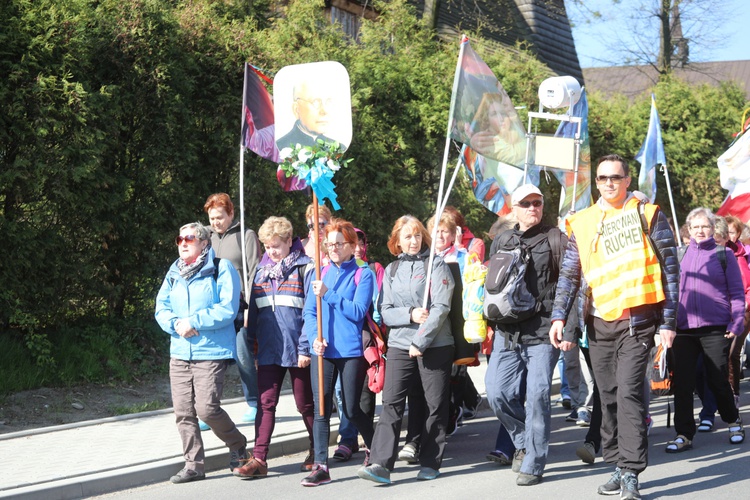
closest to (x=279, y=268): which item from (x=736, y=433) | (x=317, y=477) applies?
(x=317, y=477)

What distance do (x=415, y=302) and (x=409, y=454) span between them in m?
1.32

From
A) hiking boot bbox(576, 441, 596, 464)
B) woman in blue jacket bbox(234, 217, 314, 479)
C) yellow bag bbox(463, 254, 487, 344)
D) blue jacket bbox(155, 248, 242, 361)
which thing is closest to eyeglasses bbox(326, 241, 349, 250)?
woman in blue jacket bbox(234, 217, 314, 479)

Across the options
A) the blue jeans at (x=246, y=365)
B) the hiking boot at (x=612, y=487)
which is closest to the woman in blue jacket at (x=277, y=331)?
the blue jeans at (x=246, y=365)

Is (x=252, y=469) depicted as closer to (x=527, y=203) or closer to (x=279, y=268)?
(x=279, y=268)

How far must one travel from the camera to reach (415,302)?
6.77 metres

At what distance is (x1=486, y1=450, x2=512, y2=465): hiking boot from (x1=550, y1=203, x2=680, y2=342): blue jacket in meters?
1.27

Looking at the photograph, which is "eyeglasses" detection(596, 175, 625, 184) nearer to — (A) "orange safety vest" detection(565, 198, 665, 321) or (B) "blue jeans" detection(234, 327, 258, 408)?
(A) "orange safety vest" detection(565, 198, 665, 321)

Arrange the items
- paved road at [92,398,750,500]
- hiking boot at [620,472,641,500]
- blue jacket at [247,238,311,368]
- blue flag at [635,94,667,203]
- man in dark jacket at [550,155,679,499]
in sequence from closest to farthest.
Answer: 1. hiking boot at [620,472,641,500]
2. man in dark jacket at [550,155,679,499]
3. paved road at [92,398,750,500]
4. blue jacket at [247,238,311,368]
5. blue flag at [635,94,667,203]

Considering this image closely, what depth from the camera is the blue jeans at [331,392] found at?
6684 mm

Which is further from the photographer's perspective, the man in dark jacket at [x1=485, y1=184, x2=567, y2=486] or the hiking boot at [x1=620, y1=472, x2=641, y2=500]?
the man in dark jacket at [x1=485, y1=184, x2=567, y2=486]

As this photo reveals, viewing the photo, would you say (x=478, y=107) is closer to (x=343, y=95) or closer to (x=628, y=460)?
(x=343, y=95)

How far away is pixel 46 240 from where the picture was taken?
29.3 feet

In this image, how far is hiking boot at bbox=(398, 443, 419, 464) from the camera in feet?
24.1

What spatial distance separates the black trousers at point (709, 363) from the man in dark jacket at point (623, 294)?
1637mm
